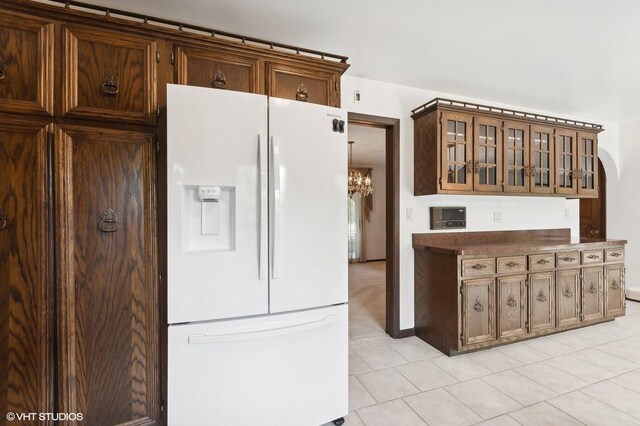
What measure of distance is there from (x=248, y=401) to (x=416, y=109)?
277cm

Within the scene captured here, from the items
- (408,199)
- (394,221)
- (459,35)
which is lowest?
(394,221)

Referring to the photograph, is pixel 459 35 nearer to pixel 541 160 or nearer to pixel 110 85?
pixel 541 160

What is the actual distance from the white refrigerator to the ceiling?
855mm

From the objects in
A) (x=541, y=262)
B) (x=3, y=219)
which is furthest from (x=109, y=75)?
(x=541, y=262)

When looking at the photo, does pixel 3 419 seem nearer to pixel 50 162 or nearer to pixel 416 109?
pixel 50 162

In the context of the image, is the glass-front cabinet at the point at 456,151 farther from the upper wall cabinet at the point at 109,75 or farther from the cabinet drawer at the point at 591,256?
the upper wall cabinet at the point at 109,75

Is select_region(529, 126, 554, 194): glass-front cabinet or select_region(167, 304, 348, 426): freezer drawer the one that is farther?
select_region(529, 126, 554, 194): glass-front cabinet

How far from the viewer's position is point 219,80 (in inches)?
67.2

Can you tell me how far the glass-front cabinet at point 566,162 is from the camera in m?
3.24

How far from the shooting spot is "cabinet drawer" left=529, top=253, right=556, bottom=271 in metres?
2.75

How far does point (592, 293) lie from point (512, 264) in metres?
1.27

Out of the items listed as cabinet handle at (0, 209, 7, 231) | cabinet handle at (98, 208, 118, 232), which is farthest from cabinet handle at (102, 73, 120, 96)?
cabinet handle at (0, 209, 7, 231)

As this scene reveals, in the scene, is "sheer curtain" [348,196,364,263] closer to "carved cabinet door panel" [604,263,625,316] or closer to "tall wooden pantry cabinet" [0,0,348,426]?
"carved cabinet door panel" [604,263,625,316]

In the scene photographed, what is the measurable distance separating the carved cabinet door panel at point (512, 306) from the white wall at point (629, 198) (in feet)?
9.43
